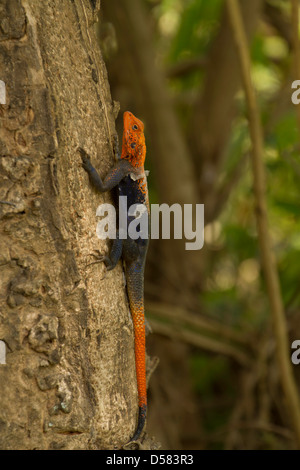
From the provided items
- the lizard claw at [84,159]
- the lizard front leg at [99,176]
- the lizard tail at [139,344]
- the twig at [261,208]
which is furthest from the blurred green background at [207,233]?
the lizard claw at [84,159]

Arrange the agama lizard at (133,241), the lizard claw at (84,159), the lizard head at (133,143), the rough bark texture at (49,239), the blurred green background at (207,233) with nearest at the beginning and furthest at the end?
1. the rough bark texture at (49,239)
2. the lizard claw at (84,159)
3. the agama lizard at (133,241)
4. the lizard head at (133,143)
5. the blurred green background at (207,233)

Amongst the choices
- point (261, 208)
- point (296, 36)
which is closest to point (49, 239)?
point (261, 208)

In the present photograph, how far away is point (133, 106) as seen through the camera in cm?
409

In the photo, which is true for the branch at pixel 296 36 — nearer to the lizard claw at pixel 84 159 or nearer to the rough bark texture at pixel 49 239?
the rough bark texture at pixel 49 239

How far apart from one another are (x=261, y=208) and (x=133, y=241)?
0.85 m

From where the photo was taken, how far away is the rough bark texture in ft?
4.52

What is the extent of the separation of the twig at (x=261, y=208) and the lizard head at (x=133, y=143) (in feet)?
1.96

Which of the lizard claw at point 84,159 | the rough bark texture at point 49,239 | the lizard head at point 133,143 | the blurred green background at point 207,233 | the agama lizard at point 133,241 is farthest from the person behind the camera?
the blurred green background at point 207,233

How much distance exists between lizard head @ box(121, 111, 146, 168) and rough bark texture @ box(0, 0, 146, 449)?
18.9 inches

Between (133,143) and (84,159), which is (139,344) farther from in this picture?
(133,143)

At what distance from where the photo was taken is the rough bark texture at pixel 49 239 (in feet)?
4.52
